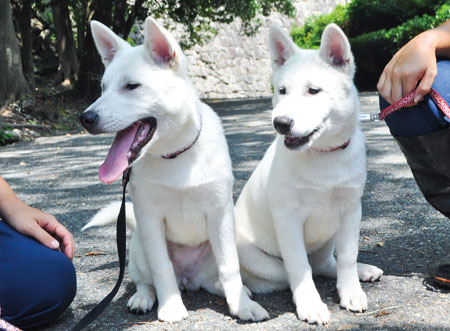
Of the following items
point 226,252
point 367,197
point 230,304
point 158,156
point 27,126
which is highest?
point 158,156

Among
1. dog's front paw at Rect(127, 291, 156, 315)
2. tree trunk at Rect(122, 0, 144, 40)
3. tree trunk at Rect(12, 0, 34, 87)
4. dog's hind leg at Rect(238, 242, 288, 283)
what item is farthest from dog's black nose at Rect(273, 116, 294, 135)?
tree trunk at Rect(12, 0, 34, 87)

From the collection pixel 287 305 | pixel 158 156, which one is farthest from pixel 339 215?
pixel 158 156

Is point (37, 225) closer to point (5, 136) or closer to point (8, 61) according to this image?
point (5, 136)

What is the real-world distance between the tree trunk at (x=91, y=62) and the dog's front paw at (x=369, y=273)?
37.9ft

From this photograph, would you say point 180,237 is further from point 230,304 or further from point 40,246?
point 40,246

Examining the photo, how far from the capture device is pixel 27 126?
9766 mm

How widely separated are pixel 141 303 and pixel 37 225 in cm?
64

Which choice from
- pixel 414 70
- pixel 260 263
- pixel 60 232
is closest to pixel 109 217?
pixel 60 232

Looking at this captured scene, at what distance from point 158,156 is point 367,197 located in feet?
8.11

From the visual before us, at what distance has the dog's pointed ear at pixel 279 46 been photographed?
8.69ft

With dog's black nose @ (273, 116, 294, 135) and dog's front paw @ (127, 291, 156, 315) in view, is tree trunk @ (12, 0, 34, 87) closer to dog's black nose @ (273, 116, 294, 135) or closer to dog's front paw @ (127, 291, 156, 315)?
dog's front paw @ (127, 291, 156, 315)

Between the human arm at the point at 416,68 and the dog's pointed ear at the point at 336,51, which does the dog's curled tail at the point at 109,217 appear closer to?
the dog's pointed ear at the point at 336,51

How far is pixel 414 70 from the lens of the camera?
7.72 ft

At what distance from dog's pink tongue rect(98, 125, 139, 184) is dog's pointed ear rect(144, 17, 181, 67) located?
0.36m
